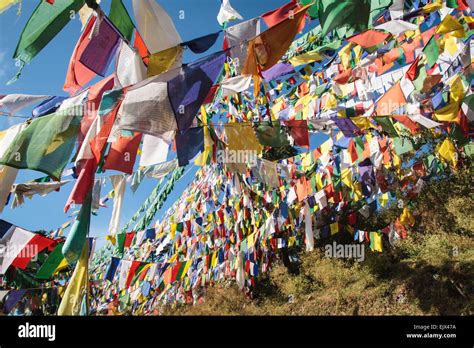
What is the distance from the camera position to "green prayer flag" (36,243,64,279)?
4.98 metres

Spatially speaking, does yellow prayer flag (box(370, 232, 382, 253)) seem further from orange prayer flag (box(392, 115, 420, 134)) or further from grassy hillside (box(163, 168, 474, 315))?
orange prayer flag (box(392, 115, 420, 134))

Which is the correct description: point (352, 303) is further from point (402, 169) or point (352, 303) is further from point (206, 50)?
point (206, 50)

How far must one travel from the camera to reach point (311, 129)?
5109mm

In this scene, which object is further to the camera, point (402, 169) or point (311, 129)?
point (402, 169)

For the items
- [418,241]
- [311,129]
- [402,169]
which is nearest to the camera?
[311,129]

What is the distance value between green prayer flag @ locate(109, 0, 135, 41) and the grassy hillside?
7.54 meters

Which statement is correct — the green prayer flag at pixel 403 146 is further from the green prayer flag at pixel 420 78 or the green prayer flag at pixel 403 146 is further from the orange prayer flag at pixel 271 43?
the orange prayer flag at pixel 271 43

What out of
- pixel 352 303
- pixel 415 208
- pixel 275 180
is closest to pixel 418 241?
pixel 415 208

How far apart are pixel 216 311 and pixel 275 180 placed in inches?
284

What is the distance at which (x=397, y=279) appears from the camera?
8.93 m
